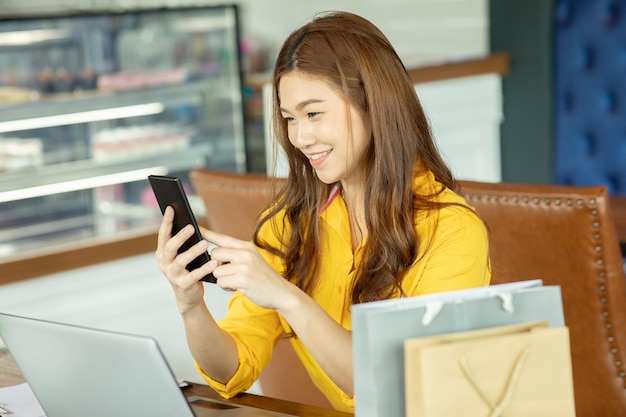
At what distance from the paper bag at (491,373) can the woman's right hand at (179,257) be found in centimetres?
48

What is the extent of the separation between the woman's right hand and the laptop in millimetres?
260

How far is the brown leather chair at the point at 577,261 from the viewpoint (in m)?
2.06

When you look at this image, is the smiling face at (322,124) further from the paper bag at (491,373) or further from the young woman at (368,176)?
the paper bag at (491,373)

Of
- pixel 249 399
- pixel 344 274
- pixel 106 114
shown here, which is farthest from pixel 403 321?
pixel 106 114

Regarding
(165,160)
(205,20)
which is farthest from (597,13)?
(165,160)

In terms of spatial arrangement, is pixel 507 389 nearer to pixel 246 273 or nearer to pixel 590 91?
pixel 246 273

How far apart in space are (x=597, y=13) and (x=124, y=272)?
218cm

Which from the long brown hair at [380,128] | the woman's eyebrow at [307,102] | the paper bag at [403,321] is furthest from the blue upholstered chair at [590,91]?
the paper bag at [403,321]

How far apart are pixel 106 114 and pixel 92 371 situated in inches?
93.7

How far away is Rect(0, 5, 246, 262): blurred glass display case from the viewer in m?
3.38

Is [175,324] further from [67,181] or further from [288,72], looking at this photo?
[288,72]

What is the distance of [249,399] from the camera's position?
1696 millimetres

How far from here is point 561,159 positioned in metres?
4.48

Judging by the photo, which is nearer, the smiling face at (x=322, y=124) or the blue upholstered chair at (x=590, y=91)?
the smiling face at (x=322, y=124)
